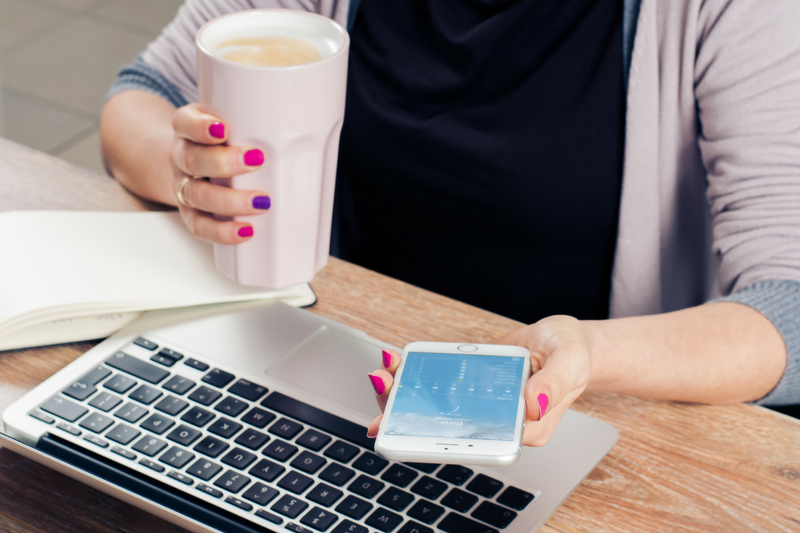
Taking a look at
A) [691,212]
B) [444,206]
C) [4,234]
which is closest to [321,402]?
[4,234]

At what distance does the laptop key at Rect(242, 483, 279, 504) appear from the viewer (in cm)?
48

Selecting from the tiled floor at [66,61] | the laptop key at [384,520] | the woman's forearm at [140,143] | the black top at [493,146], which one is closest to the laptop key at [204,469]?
the laptop key at [384,520]

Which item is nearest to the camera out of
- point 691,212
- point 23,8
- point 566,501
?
point 566,501

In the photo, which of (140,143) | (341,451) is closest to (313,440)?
(341,451)

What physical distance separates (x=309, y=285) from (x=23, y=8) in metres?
2.65

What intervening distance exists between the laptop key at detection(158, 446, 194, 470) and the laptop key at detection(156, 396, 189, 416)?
3cm

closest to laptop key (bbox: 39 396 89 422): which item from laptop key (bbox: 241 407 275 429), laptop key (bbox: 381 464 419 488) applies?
laptop key (bbox: 241 407 275 429)

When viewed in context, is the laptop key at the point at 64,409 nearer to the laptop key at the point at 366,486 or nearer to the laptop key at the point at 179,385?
the laptop key at the point at 179,385

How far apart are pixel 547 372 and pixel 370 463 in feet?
0.42

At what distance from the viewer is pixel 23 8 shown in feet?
9.34

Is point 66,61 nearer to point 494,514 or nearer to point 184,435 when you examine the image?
point 184,435

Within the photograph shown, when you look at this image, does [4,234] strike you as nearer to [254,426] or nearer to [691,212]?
[254,426]

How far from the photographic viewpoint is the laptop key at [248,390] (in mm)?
562

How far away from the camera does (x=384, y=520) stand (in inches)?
18.6
